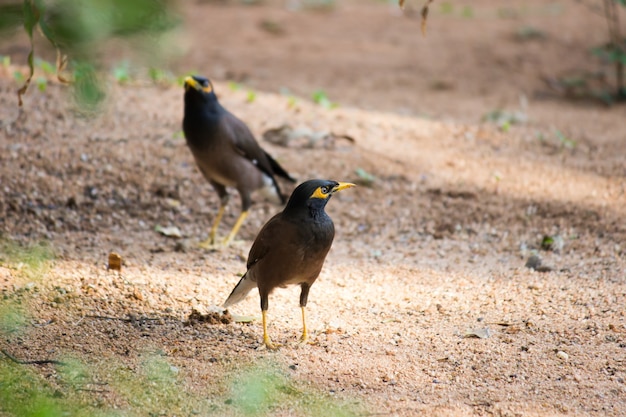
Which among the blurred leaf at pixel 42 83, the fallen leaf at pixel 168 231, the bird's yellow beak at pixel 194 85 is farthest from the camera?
the blurred leaf at pixel 42 83

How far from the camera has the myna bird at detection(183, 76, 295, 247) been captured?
6.19m

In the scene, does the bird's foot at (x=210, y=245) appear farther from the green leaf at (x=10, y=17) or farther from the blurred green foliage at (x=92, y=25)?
the green leaf at (x=10, y=17)

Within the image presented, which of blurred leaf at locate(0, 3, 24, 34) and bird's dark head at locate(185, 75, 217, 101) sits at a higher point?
blurred leaf at locate(0, 3, 24, 34)

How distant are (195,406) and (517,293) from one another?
8.33 ft

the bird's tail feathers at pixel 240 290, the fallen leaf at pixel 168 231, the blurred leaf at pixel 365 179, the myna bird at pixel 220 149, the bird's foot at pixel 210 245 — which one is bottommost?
the bird's foot at pixel 210 245

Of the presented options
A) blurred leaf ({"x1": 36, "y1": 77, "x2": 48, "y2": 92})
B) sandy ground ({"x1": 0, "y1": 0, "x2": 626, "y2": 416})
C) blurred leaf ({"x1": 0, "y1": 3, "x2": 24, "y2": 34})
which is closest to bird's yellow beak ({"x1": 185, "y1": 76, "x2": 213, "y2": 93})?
sandy ground ({"x1": 0, "y1": 0, "x2": 626, "y2": 416})

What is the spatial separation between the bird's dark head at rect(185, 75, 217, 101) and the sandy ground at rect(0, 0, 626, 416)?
1.02 meters

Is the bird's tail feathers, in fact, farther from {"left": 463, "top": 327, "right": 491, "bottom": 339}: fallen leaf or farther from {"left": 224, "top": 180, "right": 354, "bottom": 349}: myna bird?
{"left": 463, "top": 327, "right": 491, "bottom": 339}: fallen leaf

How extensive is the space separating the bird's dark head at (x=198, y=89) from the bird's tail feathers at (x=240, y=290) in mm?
2124

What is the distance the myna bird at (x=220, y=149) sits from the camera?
6191 mm

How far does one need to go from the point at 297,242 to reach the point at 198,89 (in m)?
2.42

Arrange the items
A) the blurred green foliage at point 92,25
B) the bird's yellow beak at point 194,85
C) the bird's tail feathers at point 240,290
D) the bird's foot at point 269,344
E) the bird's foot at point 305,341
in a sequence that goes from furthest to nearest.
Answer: the bird's yellow beak at point 194,85, the bird's tail feathers at point 240,290, the bird's foot at point 305,341, the bird's foot at point 269,344, the blurred green foliage at point 92,25

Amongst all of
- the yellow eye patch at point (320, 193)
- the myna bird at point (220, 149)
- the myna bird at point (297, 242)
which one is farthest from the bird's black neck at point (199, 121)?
the yellow eye patch at point (320, 193)

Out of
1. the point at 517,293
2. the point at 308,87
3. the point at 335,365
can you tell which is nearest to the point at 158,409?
the point at 335,365
